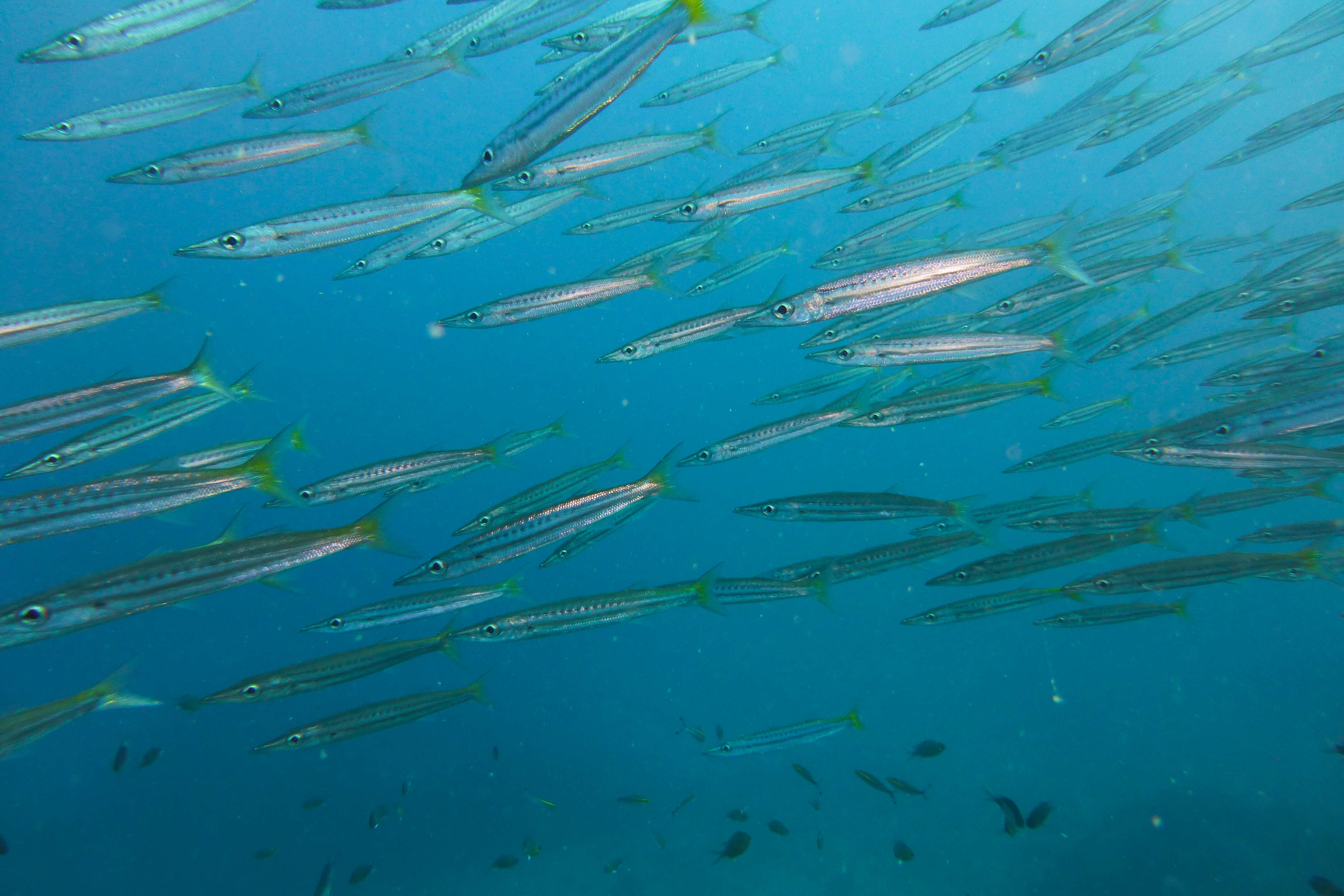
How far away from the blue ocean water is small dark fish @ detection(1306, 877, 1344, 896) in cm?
422

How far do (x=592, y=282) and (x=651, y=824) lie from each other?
12729 millimetres

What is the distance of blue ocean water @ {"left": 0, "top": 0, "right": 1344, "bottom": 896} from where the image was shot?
1149 centimetres

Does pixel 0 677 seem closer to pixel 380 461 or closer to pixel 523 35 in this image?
pixel 380 461

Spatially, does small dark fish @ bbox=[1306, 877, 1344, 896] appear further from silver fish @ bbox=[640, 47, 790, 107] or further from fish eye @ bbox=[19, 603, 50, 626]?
fish eye @ bbox=[19, 603, 50, 626]

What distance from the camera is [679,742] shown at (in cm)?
1638

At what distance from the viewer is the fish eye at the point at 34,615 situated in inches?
118

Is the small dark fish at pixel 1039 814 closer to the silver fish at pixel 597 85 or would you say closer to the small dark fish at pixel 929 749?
the small dark fish at pixel 929 749

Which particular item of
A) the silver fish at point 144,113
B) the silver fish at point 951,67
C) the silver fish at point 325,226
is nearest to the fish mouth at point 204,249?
the silver fish at point 325,226

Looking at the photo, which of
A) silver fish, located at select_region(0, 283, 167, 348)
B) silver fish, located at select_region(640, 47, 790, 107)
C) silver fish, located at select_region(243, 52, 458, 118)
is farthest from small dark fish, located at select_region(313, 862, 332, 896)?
silver fish, located at select_region(640, 47, 790, 107)

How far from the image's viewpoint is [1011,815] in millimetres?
5887

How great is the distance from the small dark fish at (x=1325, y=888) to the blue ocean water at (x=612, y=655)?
4.22 metres

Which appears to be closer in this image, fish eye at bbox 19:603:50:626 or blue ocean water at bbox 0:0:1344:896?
fish eye at bbox 19:603:50:626

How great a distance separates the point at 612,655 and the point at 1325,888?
16.8 meters

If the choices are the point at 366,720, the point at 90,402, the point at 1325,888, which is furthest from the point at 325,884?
the point at 1325,888
